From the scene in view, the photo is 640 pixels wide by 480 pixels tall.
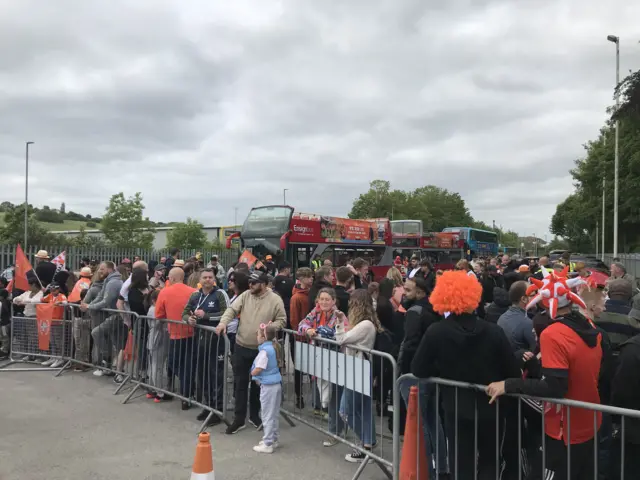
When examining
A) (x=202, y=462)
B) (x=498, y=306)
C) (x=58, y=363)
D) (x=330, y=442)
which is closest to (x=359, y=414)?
(x=330, y=442)

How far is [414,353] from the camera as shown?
4.78 metres

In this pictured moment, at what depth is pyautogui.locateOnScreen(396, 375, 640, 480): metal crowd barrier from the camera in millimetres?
3445

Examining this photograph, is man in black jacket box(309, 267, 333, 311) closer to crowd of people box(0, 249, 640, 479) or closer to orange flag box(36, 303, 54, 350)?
crowd of people box(0, 249, 640, 479)

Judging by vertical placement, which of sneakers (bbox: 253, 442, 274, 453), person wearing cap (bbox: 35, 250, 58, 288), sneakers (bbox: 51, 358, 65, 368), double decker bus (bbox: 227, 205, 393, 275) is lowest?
sneakers (bbox: 51, 358, 65, 368)

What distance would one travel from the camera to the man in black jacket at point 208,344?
657cm

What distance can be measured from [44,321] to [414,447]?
7825 mm

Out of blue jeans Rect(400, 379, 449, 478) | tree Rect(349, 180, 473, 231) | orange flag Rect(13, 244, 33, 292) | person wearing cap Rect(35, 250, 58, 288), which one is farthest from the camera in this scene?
tree Rect(349, 180, 473, 231)

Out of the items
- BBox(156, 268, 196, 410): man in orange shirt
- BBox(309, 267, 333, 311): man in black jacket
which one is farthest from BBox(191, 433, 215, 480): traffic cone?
BBox(309, 267, 333, 311): man in black jacket

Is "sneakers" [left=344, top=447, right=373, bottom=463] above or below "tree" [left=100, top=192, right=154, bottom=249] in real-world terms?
below

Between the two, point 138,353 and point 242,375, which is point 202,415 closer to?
point 242,375

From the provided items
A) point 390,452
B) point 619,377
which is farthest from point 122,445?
point 619,377

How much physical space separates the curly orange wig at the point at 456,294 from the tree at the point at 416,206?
2935 inches

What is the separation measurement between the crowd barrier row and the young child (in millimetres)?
396

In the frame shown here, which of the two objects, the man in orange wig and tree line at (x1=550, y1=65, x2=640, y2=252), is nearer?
the man in orange wig
